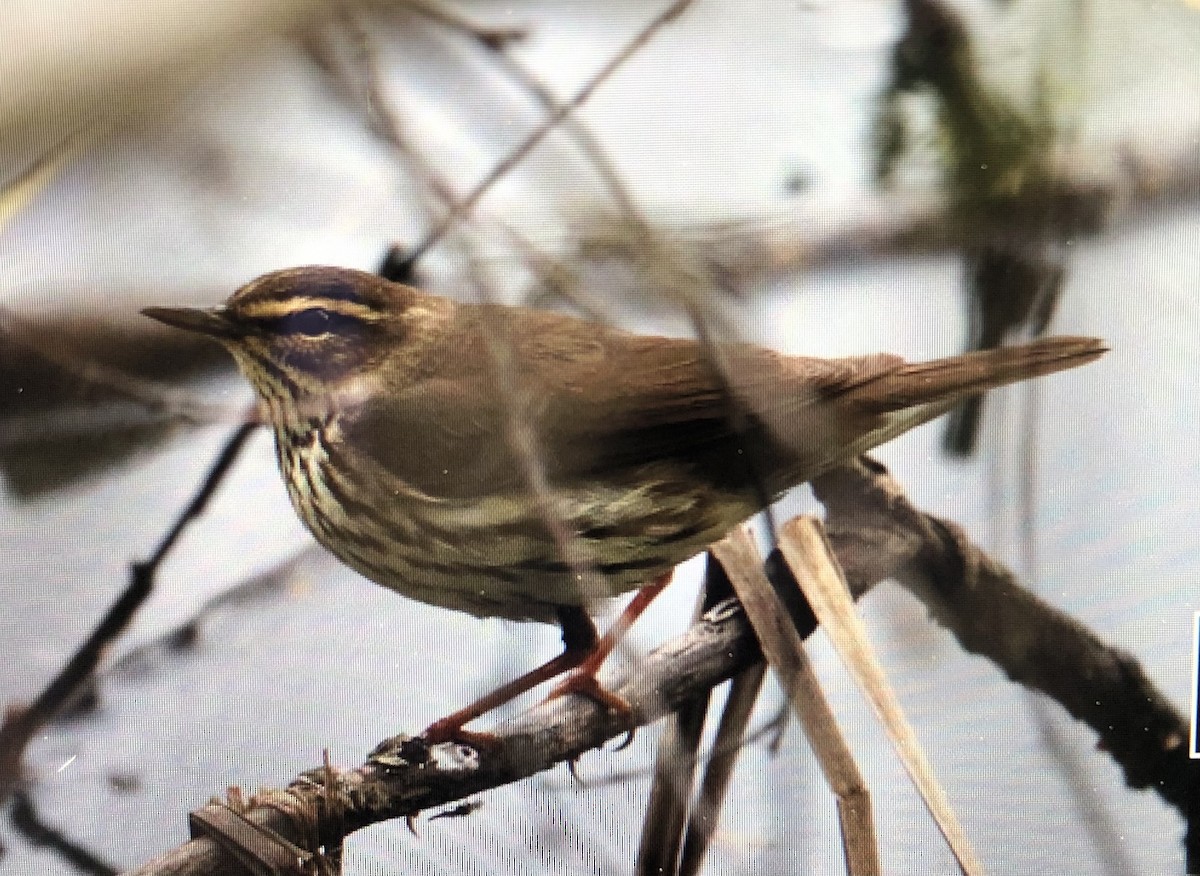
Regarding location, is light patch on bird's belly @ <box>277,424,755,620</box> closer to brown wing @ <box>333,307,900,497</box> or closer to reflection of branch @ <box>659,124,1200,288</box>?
brown wing @ <box>333,307,900,497</box>

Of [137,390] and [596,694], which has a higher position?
[137,390]

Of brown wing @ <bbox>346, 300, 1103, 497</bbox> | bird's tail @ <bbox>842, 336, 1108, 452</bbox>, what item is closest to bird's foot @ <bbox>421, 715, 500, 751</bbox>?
brown wing @ <bbox>346, 300, 1103, 497</bbox>

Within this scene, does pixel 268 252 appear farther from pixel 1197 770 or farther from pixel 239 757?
pixel 1197 770

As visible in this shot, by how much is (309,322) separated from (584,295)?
236 millimetres

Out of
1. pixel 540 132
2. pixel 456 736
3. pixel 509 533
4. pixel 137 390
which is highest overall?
pixel 540 132

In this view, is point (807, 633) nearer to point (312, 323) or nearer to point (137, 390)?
point (312, 323)

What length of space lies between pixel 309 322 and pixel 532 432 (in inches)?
8.3

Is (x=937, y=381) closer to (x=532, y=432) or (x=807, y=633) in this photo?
(x=807, y=633)

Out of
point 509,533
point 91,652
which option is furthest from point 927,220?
point 91,652

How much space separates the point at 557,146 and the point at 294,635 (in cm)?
48

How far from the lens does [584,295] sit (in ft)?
3.54

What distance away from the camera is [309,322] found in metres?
1.08

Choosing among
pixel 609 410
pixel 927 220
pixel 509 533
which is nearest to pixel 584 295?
pixel 609 410

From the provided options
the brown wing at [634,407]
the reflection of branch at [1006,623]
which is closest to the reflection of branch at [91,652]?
the brown wing at [634,407]
